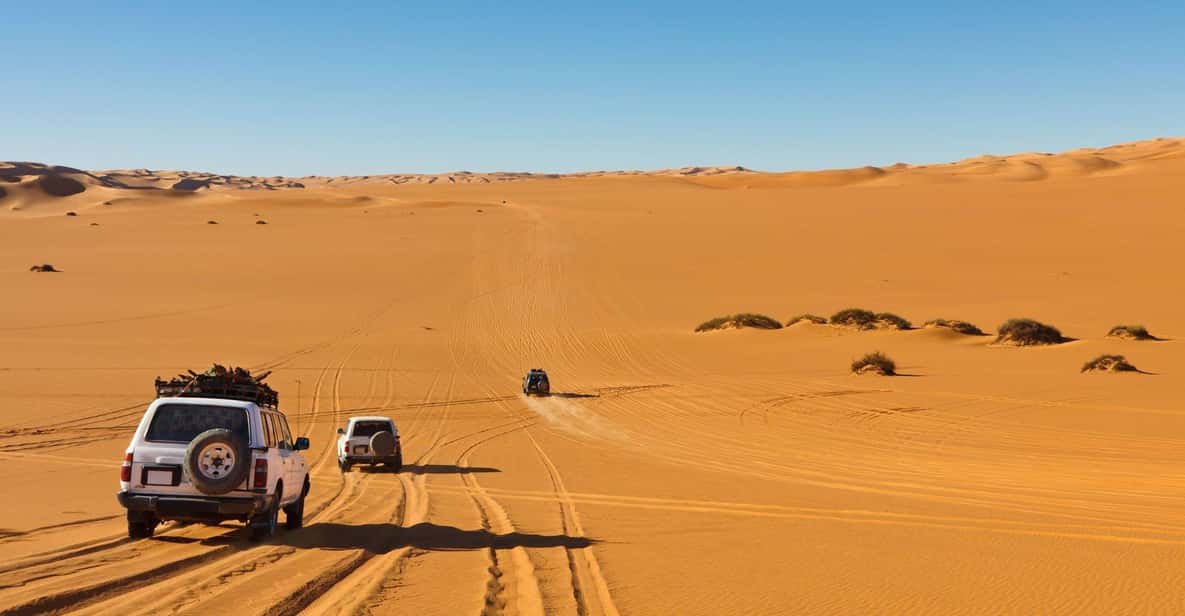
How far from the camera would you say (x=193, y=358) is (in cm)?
3816

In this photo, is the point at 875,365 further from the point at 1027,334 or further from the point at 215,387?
the point at 215,387

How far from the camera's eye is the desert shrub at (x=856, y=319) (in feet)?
145

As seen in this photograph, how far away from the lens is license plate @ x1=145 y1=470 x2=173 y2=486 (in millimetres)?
11070

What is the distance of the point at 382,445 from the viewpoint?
19.3m

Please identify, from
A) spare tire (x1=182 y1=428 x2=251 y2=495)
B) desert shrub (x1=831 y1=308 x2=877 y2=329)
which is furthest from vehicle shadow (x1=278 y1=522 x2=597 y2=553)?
desert shrub (x1=831 y1=308 x2=877 y2=329)

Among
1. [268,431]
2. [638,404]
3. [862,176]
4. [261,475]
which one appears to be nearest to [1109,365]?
[638,404]

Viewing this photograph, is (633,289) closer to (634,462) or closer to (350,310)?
(350,310)

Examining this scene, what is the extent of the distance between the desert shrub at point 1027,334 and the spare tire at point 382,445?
2627 centimetres

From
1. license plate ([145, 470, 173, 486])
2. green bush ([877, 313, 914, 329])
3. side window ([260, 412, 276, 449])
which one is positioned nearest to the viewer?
license plate ([145, 470, 173, 486])

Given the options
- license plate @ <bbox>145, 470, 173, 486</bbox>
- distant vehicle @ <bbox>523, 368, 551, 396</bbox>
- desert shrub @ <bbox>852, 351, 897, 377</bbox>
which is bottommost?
distant vehicle @ <bbox>523, 368, 551, 396</bbox>

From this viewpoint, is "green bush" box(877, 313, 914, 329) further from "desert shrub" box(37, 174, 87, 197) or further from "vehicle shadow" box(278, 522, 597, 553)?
"desert shrub" box(37, 174, 87, 197)

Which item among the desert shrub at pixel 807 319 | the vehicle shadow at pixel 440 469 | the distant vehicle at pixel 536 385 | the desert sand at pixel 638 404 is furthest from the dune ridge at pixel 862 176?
the vehicle shadow at pixel 440 469

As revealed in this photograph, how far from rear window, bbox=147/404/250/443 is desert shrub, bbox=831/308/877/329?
115 feet

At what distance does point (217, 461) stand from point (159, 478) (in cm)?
56
